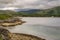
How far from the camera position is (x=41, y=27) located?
266 cm

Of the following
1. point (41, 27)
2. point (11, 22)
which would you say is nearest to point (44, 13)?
point (41, 27)

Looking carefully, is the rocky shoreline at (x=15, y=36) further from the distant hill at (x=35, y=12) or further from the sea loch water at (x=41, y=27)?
the distant hill at (x=35, y=12)

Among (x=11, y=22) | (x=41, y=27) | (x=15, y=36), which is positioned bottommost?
(x=15, y=36)

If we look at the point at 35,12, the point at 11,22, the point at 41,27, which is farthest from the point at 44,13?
the point at 11,22

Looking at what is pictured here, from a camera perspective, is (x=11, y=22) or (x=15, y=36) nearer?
(x=15, y=36)

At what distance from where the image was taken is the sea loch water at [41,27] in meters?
2.61

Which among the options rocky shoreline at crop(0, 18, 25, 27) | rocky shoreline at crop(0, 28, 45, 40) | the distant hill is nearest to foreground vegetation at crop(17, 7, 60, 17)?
the distant hill

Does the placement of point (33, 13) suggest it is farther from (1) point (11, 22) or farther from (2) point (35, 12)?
(1) point (11, 22)

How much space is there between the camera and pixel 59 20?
264cm

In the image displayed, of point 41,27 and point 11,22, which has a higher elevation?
point 11,22

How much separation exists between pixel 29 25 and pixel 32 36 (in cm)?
25

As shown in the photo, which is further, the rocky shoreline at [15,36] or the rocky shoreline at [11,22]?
the rocky shoreline at [11,22]

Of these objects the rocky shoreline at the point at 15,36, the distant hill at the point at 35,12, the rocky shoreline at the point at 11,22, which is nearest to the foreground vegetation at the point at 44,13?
the distant hill at the point at 35,12

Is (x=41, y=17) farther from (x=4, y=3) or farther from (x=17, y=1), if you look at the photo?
(x=4, y=3)
